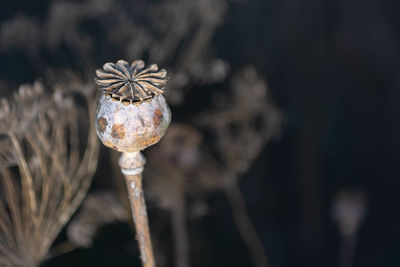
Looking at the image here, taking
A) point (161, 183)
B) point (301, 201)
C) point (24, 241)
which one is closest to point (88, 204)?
point (161, 183)

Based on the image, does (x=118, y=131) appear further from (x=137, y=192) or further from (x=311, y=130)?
(x=311, y=130)

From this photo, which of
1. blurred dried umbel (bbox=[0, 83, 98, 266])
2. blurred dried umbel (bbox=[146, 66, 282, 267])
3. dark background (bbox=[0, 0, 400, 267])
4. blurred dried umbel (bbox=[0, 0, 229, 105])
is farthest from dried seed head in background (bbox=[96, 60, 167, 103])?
dark background (bbox=[0, 0, 400, 267])

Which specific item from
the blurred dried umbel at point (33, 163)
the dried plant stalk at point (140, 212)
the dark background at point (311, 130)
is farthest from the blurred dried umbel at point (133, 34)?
the dried plant stalk at point (140, 212)

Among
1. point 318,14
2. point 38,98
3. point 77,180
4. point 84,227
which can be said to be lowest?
point 84,227

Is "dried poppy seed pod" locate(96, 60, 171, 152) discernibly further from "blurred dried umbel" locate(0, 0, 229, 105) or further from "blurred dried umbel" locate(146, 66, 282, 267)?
"blurred dried umbel" locate(146, 66, 282, 267)

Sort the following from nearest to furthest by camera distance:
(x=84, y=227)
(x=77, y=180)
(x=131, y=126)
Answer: (x=131, y=126)
(x=77, y=180)
(x=84, y=227)

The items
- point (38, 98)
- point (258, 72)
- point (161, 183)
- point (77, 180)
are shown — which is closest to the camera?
point (38, 98)

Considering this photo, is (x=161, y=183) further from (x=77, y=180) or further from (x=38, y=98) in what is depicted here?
(x=38, y=98)
